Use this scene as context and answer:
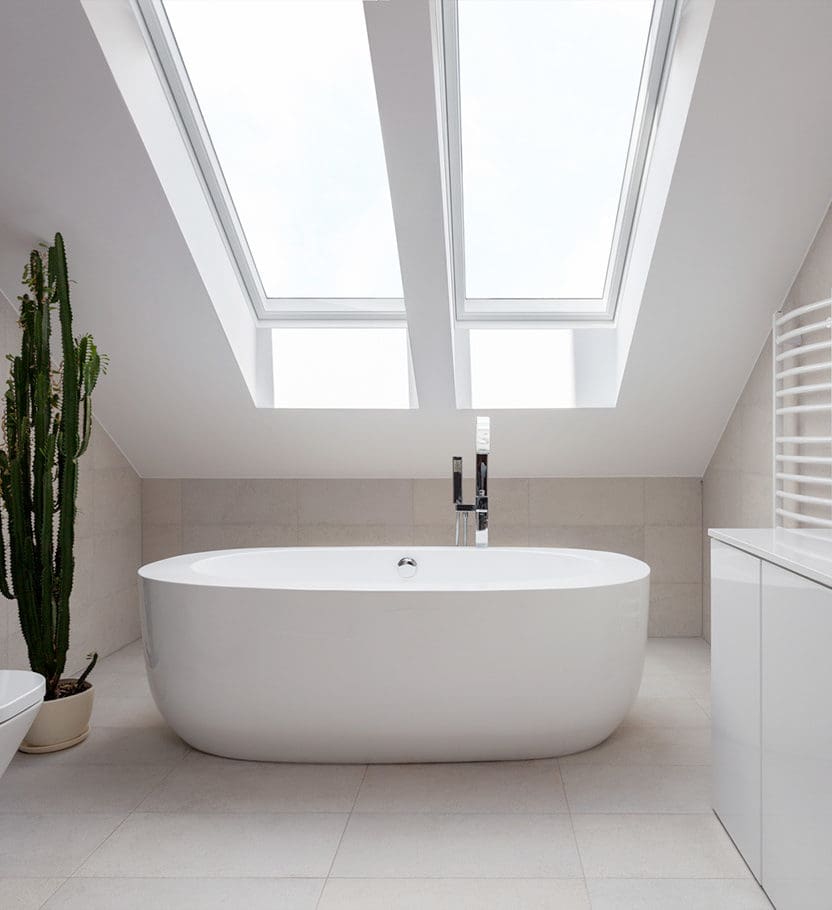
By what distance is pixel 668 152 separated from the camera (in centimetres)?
287

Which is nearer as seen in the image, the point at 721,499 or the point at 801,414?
the point at 801,414

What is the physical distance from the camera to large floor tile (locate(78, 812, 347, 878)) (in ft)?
6.77

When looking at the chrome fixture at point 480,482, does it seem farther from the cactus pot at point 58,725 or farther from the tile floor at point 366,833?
the cactus pot at point 58,725

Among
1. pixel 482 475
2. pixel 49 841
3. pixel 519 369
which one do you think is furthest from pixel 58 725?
pixel 519 369

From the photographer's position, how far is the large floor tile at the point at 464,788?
241cm

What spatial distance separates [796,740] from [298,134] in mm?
2846

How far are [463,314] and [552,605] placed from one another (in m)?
1.83

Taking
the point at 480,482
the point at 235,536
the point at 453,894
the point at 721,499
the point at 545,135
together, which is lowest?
the point at 453,894

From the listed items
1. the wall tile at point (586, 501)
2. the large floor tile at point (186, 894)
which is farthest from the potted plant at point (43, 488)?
the wall tile at point (586, 501)

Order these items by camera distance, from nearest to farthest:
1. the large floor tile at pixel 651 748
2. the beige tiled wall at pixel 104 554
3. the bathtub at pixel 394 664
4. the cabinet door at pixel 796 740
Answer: the cabinet door at pixel 796 740, the bathtub at pixel 394 664, the large floor tile at pixel 651 748, the beige tiled wall at pixel 104 554

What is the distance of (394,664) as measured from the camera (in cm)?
260

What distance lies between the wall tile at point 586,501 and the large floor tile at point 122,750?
2.30 m

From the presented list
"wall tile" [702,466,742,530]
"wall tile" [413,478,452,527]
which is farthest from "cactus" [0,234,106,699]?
"wall tile" [702,466,742,530]

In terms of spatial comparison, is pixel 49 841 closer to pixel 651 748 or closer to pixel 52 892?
pixel 52 892
